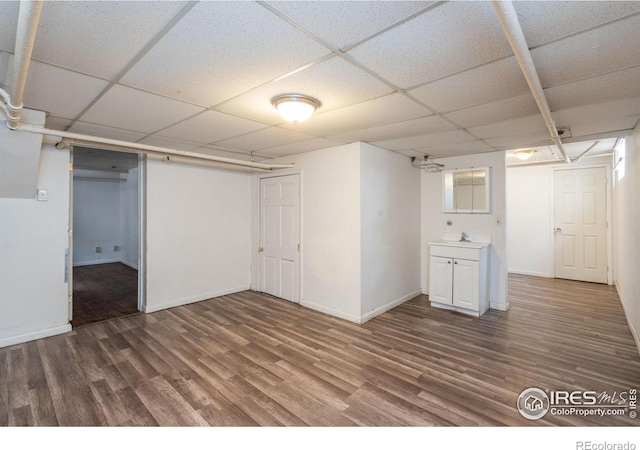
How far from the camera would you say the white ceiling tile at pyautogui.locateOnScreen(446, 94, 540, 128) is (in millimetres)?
2402

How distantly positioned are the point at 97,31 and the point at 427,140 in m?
3.32

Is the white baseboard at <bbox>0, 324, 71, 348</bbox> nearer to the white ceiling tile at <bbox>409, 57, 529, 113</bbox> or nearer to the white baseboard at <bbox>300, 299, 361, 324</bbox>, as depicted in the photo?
the white baseboard at <bbox>300, 299, 361, 324</bbox>

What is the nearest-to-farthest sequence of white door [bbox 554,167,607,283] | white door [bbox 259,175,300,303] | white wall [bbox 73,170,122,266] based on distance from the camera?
1. white door [bbox 259,175,300,303]
2. white door [bbox 554,167,607,283]
3. white wall [bbox 73,170,122,266]

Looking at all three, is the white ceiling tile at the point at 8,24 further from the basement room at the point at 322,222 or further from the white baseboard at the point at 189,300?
the white baseboard at the point at 189,300

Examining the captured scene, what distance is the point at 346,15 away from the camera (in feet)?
4.59

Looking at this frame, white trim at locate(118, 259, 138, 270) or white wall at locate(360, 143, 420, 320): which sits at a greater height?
white wall at locate(360, 143, 420, 320)

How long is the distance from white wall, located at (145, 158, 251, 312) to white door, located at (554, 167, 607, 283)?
617 cm

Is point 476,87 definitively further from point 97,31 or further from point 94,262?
point 94,262

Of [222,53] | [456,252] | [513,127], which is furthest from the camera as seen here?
[456,252]

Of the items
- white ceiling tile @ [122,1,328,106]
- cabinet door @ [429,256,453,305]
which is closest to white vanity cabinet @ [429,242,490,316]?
cabinet door @ [429,256,453,305]

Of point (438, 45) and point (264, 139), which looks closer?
point (438, 45)

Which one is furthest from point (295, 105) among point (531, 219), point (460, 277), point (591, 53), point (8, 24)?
point (531, 219)

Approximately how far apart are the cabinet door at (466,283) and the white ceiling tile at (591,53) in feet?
8.75

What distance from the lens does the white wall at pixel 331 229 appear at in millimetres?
3922
